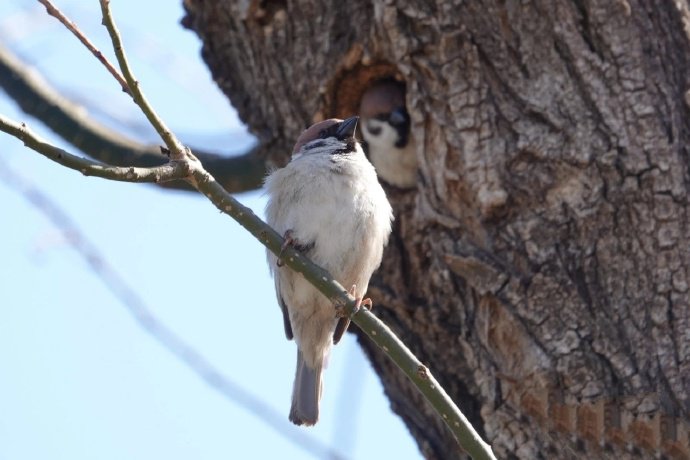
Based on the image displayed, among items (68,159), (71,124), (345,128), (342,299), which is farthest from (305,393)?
(71,124)

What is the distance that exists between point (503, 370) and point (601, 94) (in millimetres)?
969

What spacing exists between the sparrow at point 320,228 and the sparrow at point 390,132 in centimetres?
40

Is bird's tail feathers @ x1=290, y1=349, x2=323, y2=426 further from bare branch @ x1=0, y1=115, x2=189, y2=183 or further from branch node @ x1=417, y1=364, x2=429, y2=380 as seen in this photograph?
bare branch @ x1=0, y1=115, x2=189, y2=183

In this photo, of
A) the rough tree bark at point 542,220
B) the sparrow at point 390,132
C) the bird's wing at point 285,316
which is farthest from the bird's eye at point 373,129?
the bird's wing at point 285,316

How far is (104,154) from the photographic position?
479 cm

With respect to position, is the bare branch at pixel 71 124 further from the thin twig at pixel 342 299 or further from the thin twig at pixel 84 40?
the thin twig at pixel 84 40

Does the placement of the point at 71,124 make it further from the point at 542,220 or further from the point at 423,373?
the point at 423,373

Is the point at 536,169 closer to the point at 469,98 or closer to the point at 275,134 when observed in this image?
the point at 469,98

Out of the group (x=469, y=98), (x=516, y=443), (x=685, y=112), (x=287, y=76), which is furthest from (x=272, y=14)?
(x=516, y=443)

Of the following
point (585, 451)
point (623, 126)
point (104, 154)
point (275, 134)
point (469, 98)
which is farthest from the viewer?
point (104, 154)

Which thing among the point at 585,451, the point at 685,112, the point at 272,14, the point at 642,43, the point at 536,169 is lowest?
the point at 585,451

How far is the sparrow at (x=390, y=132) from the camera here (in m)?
4.10

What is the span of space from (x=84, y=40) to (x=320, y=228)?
1.36 meters

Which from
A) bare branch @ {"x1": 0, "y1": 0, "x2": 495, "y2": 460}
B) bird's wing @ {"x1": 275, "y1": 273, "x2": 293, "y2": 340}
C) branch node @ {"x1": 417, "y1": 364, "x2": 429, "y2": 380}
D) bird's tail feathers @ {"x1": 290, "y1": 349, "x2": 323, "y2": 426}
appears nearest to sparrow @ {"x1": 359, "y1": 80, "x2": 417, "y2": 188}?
bird's wing @ {"x1": 275, "y1": 273, "x2": 293, "y2": 340}
